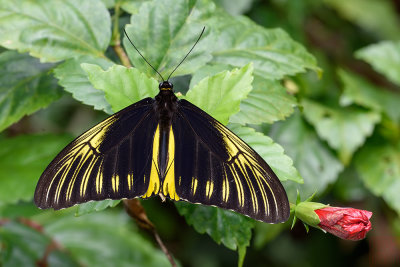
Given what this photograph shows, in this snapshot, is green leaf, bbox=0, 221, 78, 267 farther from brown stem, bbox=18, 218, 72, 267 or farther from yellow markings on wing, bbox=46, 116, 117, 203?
yellow markings on wing, bbox=46, 116, 117, 203

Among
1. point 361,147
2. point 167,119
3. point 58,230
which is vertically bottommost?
point 58,230

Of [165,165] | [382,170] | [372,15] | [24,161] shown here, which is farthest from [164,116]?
[372,15]

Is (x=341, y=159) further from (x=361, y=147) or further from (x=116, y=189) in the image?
(x=116, y=189)

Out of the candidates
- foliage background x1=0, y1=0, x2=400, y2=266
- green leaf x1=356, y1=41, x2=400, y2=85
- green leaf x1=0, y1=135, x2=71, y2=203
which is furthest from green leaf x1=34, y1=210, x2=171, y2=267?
green leaf x1=356, y1=41, x2=400, y2=85

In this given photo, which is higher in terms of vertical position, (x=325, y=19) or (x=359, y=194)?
(x=325, y=19)

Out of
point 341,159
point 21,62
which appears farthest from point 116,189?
→ point 341,159

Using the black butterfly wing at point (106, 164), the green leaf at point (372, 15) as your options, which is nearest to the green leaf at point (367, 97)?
the green leaf at point (372, 15)

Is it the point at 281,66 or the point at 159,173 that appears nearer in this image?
the point at 159,173
